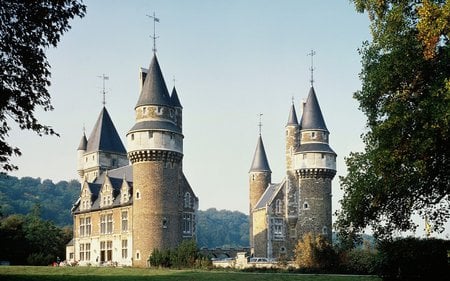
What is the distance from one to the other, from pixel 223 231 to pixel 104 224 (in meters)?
99.3

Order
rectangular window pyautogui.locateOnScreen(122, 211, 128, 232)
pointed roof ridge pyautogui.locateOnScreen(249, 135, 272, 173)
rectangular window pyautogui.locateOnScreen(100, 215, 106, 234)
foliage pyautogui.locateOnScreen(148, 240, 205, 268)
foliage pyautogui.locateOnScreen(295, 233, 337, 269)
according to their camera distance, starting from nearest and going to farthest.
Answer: foliage pyautogui.locateOnScreen(148, 240, 205, 268), foliage pyautogui.locateOnScreen(295, 233, 337, 269), rectangular window pyautogui.locateOnScreen(122, 211, 128, 232), rectangular window pyautogui.locateOnScreen(100, 215, 106, 234), pointed roof ridge pyautogui.locateOnScreen(249, 135, 272, 173)

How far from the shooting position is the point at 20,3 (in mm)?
16703

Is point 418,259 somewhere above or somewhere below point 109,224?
below

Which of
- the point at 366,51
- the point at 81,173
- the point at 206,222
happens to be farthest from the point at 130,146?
the point at 206,222

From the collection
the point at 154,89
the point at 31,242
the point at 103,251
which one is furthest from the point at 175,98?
the point at 31,242

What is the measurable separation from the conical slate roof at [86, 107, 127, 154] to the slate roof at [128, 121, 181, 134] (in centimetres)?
1567

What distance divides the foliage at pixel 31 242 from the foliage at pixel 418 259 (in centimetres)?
3983

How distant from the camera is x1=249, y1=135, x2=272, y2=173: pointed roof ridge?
60.8 metres

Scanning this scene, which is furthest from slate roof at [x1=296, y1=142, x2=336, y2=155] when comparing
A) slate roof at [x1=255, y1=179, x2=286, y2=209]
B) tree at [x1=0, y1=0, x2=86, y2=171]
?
tree at [x1=0, y1=0, x2=86, y2=171]

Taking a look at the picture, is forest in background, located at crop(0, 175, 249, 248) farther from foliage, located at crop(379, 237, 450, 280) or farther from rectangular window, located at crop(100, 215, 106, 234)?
foliage, located at crop(379, 237, 450, 280)

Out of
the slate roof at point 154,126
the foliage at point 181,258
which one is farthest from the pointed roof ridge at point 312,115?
the foliage at point 181,258

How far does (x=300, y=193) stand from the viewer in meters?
51.7

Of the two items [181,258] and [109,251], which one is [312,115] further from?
[109,251]

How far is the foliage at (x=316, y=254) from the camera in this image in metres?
42.0
